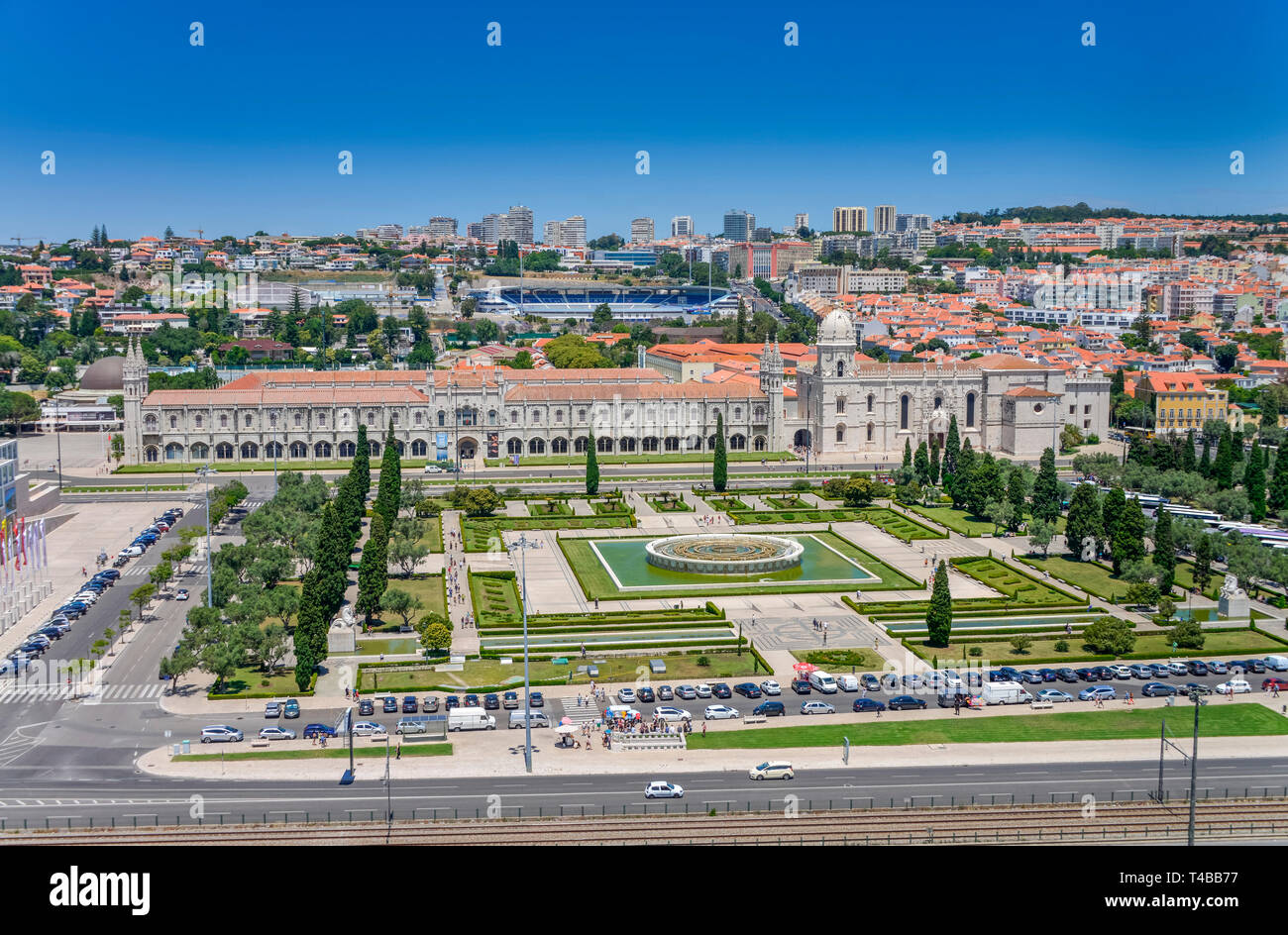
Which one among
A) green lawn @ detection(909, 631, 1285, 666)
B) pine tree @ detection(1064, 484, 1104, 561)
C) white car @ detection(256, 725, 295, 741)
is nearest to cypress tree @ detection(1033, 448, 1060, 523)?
pine tree @ detection(1064, 484, 1104, 561)

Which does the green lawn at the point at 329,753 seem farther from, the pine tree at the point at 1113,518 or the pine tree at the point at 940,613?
the pine tree at the point at 1113,518

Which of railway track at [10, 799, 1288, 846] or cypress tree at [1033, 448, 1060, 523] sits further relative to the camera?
cypress tree at [1033, 448, 1060, 523]

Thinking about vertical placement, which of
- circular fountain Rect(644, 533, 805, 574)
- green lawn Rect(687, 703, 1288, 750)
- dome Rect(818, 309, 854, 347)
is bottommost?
green lawn Rect(687, 703, 1288, 750)

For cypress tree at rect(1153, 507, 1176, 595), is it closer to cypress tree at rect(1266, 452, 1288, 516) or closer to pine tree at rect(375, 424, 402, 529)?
cypress tree at rect(1266, 452, 1288, 516)

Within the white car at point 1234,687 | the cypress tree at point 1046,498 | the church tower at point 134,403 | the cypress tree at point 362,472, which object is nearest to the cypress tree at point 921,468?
the cypress tree at point 1046,498

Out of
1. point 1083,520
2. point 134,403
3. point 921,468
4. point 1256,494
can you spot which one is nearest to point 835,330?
point 921,468

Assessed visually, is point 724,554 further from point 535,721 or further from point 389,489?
point 535,721

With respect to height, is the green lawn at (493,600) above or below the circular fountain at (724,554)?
below
